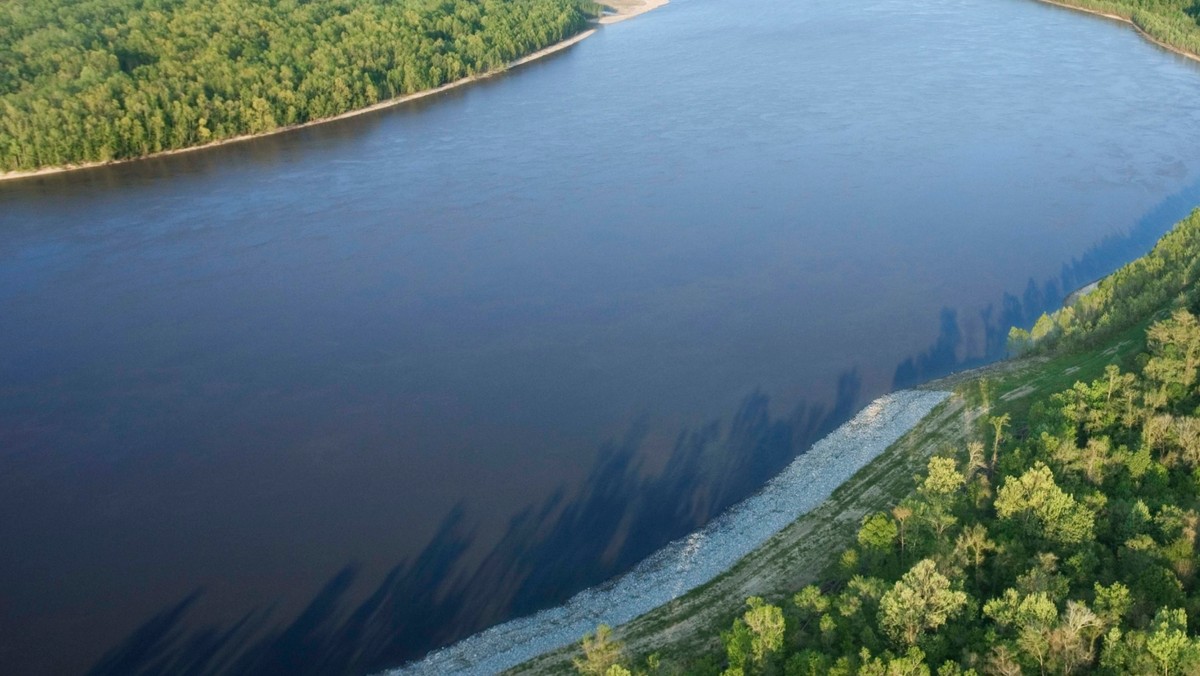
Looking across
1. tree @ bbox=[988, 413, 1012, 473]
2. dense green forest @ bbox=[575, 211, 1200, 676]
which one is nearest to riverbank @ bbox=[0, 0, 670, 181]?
dense green forest @ bbox=[575, 211, 1200, 676]

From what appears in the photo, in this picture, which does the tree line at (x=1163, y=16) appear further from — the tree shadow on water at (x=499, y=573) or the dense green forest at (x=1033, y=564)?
the tree shadow on water at (x=499, y=573)

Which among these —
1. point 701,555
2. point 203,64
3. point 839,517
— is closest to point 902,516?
point 839,517

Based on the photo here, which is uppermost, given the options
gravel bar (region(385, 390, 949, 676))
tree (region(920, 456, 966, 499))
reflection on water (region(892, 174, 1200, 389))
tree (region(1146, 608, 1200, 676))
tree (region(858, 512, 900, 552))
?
tree (region(1146, 608, 1200, 676))

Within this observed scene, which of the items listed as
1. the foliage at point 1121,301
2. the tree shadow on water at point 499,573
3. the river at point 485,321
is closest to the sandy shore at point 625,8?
the river at point 485,321

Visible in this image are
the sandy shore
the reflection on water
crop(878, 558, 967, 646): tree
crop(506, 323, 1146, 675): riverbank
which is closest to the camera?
crop(878, 558, 967, 646): tree

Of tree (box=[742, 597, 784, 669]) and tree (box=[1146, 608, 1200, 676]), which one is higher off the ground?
tree (box=[1146, 608, 1200, 676])

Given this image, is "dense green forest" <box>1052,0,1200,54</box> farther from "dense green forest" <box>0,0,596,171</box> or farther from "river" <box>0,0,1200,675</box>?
"dense green forest" <box>0,0,596,171</box>

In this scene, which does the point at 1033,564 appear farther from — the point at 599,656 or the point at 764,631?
the point at 599,656
